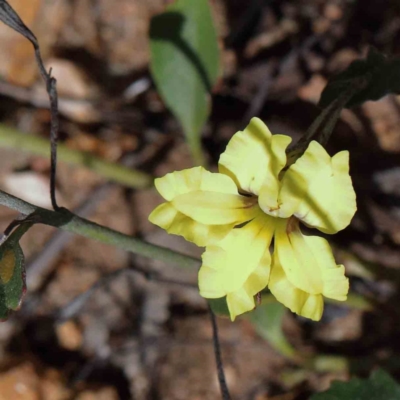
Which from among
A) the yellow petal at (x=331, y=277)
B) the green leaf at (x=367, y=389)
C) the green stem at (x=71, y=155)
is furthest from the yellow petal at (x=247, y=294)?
the green stem at (x=71, y=155)

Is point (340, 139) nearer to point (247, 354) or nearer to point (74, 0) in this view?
point (247, 354)

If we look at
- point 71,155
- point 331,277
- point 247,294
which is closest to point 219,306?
point 247,294

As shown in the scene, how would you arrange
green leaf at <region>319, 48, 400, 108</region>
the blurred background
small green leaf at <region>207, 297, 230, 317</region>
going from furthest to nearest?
1. the blurred background
2. green leaf at <region>319, 48, 400, 108</region>
3. small green leaf at <region>207, 297, 230, 317</region>

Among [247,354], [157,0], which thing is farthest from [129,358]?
[157,0]

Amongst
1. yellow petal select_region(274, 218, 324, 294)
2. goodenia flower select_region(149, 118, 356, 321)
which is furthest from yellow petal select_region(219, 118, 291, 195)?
yellow petal select_region(274, 218, 324, 294)

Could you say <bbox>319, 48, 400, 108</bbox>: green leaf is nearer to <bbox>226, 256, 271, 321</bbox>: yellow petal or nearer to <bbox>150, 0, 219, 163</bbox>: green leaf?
<bbox>226, 256, 271, 321</bbox>: yellow petal
